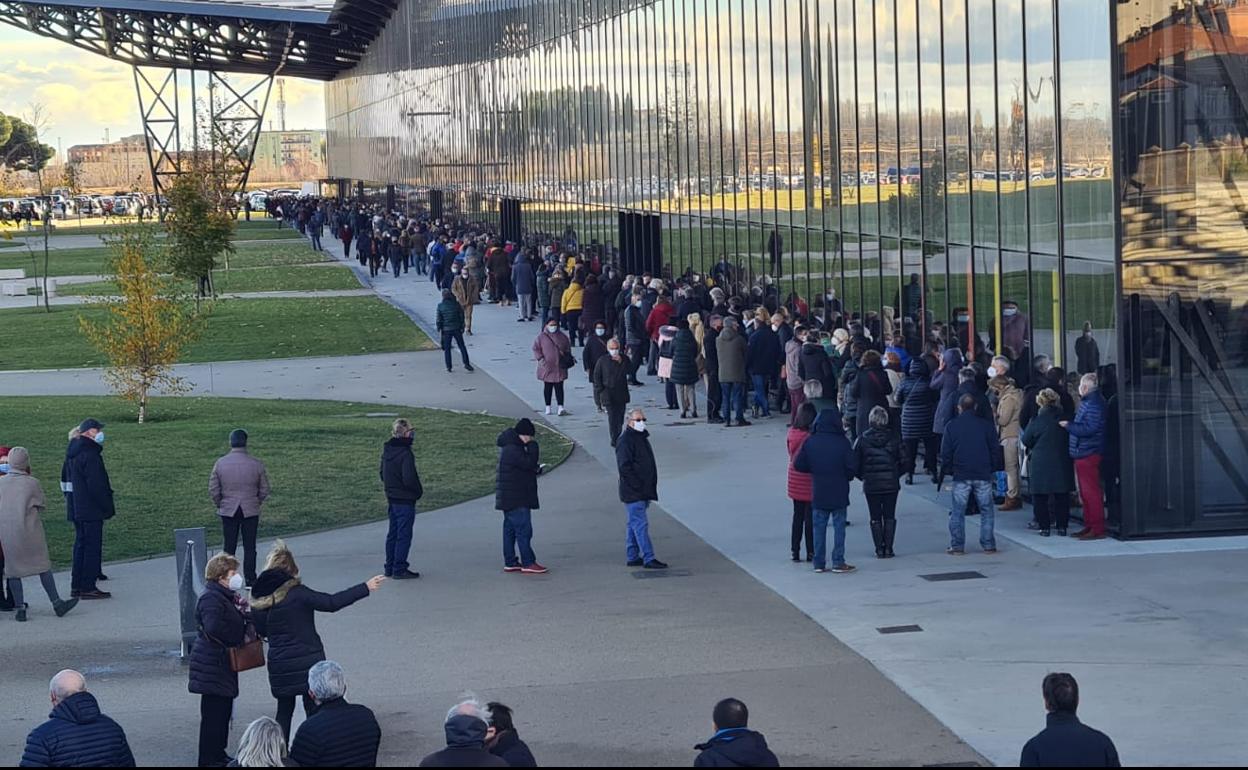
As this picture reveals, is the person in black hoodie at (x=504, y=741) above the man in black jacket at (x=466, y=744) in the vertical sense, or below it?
below

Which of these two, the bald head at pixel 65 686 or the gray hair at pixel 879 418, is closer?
the bald head at pixel 65 686

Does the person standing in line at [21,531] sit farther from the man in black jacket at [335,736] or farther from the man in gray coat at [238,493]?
the man in black jacket at [335,736]

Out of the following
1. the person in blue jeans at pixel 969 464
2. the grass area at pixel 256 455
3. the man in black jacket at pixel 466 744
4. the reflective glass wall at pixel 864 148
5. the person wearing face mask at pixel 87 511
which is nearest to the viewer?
the man in black jacket at pixel 466 744

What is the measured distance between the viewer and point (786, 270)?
28.6 metres

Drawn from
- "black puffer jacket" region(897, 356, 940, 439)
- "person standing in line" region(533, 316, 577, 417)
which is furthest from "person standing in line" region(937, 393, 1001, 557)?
"person standing in line" region(533, 316, 577, 417)

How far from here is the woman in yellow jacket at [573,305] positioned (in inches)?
1321

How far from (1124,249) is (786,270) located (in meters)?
12.4

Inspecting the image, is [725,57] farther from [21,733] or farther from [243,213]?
[243,213]

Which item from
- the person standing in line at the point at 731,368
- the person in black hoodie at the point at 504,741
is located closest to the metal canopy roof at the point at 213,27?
the person standing in line at the point at 731,368

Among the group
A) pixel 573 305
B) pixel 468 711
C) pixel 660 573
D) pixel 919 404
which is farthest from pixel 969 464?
pixel 573 305

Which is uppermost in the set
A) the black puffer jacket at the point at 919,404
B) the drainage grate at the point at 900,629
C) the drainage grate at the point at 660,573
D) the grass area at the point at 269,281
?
the grass area at the point at 269,281

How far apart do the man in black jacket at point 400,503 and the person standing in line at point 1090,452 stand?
5.92 m

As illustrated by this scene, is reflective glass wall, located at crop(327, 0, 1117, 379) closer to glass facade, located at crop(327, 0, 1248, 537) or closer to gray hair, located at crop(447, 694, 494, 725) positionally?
glass facade, located at crop(327, 0, 1248, 537)

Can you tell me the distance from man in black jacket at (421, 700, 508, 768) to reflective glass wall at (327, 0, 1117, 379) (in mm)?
10731
